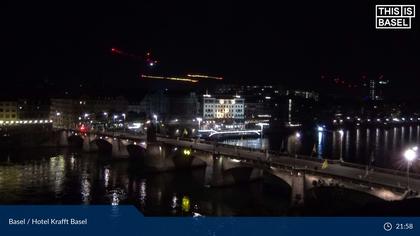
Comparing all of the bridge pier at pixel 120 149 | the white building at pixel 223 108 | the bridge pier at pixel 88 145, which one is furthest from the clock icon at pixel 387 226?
the white building at pixel 223 108

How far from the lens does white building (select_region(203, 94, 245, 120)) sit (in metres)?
83.2

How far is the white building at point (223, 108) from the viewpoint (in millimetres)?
83188

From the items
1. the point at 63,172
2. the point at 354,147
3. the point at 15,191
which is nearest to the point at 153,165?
the point at 63,172

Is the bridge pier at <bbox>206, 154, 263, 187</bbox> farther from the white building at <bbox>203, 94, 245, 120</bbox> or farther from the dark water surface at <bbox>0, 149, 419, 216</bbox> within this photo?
the white building at <bbox>203, 94, 245, 120</bbox>

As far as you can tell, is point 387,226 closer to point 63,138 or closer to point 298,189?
point 298,189

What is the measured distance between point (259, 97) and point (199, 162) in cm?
6643

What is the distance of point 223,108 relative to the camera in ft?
281

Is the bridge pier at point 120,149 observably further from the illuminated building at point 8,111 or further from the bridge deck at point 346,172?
the illuminated building at point 8,111

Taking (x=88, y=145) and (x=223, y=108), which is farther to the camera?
(x=223, y=108)

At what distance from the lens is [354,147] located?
5550 cm

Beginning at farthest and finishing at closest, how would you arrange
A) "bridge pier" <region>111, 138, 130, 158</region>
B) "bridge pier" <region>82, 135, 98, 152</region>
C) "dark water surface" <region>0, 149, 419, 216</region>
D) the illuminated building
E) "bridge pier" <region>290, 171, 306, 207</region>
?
the illuminated building → "bridge pier" <region>82, 135, 98, 152</region> → "bridge pier" <region>111, 138, 130, 158</region> → "dark water surface" <region>0, 149, 419, 216</region> → "bridge pier" <region>290, 171, 306, 207</region>

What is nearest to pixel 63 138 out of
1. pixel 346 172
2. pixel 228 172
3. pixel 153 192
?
pixel 153 192

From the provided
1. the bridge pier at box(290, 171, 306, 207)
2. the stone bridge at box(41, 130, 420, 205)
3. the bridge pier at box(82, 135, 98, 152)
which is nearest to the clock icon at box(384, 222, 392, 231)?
the stone bridge at box(41, 130, 420, 205)

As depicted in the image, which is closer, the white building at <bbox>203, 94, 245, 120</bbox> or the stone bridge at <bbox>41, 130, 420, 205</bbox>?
the stone bridge at <bbox>41, 130, 420, 205</bbox>
